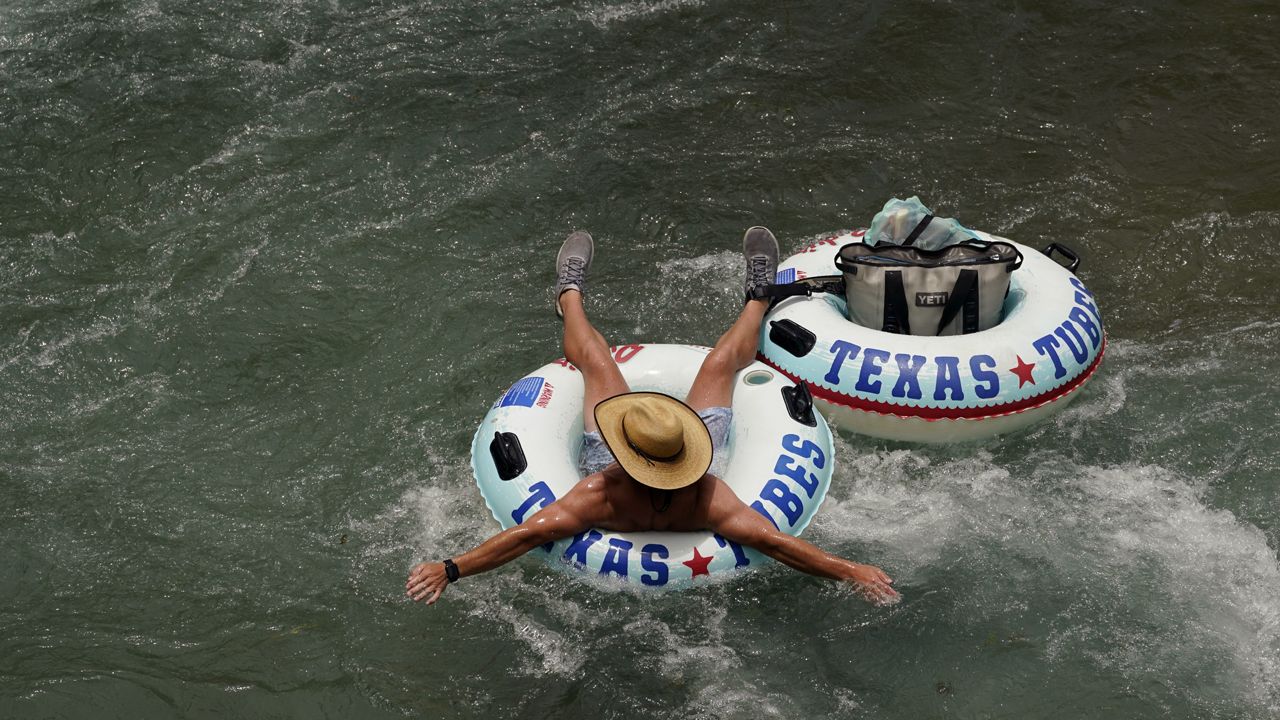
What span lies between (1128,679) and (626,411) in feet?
9.08

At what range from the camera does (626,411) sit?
548 cm

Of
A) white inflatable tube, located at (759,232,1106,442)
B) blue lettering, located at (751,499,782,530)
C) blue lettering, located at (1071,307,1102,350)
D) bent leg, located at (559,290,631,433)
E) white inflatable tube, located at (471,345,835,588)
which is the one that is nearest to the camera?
white inflatable tube, located at (471,345,835,588)

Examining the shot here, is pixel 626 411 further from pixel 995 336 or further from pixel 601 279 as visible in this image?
pixel 601 279

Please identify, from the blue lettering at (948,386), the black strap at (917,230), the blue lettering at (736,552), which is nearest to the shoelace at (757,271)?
the black strap at (917,230)

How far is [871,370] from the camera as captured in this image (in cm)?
644

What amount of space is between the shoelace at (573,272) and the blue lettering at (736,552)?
7.16ft

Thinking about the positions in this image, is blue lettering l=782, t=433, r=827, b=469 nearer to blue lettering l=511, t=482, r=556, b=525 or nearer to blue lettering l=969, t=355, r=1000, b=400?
blue lettering l=969, t=355, r=1000, b=400

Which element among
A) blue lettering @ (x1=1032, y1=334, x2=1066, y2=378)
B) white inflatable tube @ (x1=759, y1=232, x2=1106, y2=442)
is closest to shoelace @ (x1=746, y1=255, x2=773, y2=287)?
white inflatable tube @ (x1=759, y1=232, x2=1106, y2=442)

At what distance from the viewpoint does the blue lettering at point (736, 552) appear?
18.3ft

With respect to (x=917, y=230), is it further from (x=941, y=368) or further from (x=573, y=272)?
(x=573, y=272)

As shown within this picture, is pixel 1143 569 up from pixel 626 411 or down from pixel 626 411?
down

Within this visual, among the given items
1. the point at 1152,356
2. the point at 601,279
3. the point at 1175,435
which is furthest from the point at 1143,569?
the point at 601,279

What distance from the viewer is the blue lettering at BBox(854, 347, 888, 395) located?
642cm

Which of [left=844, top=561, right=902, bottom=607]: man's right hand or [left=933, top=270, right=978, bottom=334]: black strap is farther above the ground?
[left=933, top=270, right=978, bottom=334]: black strap
